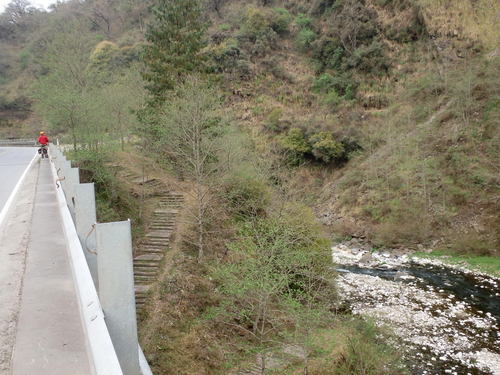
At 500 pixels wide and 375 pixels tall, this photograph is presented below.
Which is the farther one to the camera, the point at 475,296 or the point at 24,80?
the point at 24,80

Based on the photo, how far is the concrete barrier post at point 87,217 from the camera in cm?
424

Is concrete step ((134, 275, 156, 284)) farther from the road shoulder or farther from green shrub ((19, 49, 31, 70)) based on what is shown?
green shrub ((19, 49, 31, 70))

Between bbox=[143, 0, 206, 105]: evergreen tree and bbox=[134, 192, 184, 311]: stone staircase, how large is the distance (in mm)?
7412

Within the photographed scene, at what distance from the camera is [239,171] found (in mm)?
21141

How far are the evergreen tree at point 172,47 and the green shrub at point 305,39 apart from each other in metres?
28.9

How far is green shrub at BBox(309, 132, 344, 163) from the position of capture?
38888mm

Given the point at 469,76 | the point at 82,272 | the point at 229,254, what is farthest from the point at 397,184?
Answer: the point at 82,272

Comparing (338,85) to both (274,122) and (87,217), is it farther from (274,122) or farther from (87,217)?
(87,217)

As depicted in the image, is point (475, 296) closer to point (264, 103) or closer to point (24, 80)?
point (264, 103)

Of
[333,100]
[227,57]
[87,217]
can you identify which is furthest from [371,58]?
[87,217]

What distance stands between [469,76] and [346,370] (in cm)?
2962

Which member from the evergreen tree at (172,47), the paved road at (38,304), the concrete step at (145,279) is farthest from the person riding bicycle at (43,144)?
the paved road at (38,304)

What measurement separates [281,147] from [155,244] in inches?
992

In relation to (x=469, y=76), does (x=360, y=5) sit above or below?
above
